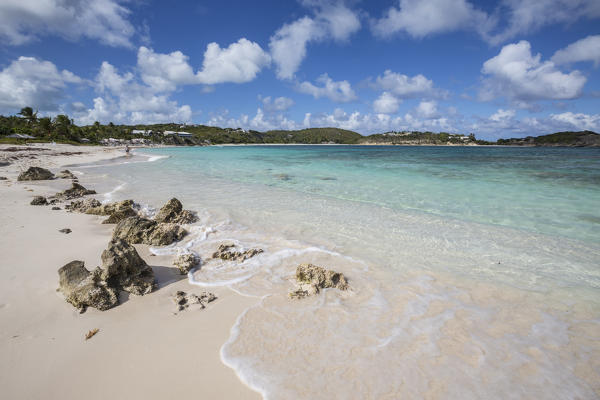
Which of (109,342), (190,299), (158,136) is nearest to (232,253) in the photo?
(190,299)

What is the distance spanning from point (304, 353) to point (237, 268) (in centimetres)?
239

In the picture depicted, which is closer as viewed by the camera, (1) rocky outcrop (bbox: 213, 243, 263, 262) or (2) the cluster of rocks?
(2) the cluster of rocks

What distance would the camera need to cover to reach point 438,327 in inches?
136

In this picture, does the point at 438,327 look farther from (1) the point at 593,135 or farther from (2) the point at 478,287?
(1) the point at 593,135

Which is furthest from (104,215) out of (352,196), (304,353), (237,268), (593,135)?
(593,135)

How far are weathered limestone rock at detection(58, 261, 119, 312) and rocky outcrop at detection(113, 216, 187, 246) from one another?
1.81m

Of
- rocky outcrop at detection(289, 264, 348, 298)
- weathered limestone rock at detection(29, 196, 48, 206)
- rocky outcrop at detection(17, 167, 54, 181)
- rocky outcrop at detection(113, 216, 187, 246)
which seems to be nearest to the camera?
rocky outcrop at detection(289, 264, 348, 298)

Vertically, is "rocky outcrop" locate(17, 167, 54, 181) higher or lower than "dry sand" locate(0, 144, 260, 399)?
higher

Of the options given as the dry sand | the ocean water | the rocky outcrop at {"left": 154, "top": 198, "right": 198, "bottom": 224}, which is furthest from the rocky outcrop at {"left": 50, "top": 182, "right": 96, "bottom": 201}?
the dry sand

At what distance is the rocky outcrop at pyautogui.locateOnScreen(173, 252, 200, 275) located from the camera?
4.72m

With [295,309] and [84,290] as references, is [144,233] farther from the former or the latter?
[295,309]

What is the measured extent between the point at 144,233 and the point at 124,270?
80.7 inches

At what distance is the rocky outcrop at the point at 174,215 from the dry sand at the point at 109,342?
7.87 feet

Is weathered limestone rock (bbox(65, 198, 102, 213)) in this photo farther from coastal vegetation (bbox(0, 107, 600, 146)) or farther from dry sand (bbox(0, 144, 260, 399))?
coastal vegetation (bbox(0, 107, 600, 146))
